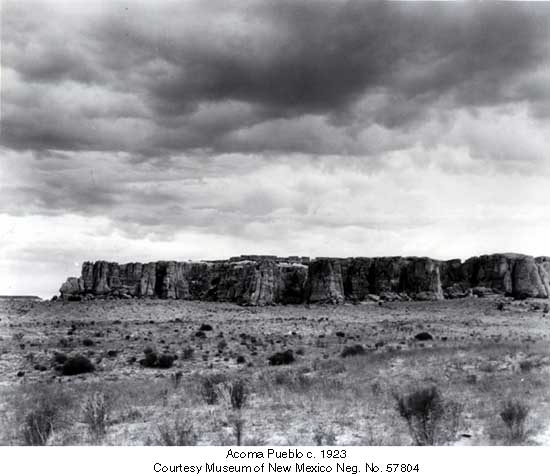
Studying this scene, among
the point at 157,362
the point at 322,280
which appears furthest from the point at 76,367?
the point at 322,280

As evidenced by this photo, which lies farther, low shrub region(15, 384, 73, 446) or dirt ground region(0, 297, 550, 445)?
dirt ground region(0, 297, 550, 445)

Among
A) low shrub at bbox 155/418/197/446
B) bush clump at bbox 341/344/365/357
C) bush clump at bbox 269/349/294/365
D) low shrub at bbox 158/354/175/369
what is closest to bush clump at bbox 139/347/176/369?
low shrub at bbox 158/354/175/369

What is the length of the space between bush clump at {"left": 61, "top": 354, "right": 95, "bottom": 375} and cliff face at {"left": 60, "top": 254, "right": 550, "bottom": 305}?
61812 millimetres

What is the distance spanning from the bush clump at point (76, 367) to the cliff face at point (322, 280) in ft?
203

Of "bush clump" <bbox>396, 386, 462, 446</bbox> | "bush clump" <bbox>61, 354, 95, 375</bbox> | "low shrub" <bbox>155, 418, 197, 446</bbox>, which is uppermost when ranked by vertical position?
"bush clump" <bbox>396, 386, 462, 446</bbox>

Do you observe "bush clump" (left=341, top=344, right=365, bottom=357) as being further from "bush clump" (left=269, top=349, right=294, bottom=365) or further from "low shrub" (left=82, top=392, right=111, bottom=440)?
"low shrub" (left=82, top=392, right=111, bottom=440)

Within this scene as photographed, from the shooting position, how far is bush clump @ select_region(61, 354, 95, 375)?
62.7 feet

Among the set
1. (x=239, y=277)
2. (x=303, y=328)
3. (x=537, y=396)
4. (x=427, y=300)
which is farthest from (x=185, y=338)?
(x=239, y=277)

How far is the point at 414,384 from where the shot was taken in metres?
12.6

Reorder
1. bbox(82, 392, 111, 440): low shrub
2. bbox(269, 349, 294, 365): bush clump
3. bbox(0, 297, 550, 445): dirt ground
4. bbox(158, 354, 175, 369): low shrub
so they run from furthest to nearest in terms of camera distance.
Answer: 1. bbox(269, 349, 294, 365): bush clump
2. bbox(158, 354, 175, 369): low shrub
3. bbox(82, 392, 111, 440): low shrub
4. bbox(0, 297, 550, 445): dirt ground

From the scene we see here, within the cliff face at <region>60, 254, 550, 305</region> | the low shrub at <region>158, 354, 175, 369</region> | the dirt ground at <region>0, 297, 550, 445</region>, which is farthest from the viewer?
the cliff face at <region>60, 254, 550, 305</region>

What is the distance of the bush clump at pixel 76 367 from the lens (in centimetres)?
1912

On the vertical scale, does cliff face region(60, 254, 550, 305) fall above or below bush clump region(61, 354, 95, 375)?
above

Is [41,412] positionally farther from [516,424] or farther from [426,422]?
[516,424]
